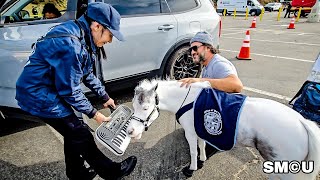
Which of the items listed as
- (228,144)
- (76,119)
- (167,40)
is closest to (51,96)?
(76,119)

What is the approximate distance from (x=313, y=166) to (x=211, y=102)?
902 mm

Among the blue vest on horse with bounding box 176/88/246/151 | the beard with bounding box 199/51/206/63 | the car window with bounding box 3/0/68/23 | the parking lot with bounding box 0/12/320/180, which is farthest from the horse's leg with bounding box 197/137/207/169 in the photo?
the car window with bounding box 3/0/68/23

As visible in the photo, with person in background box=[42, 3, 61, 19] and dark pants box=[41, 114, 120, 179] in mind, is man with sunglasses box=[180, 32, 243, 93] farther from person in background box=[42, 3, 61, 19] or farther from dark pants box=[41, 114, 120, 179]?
person in background box=[42, 3, 61, 19]

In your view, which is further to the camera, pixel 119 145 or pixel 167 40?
pixel 167 40

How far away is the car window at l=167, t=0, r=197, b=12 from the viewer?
13.6 ft

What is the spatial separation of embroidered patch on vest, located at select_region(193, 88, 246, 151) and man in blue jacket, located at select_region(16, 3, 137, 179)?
2.75 ft

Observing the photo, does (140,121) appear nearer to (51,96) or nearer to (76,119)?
(76,119)

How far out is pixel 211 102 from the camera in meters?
2.10

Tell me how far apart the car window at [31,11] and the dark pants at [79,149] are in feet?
6.13

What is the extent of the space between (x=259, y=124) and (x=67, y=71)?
1.54m

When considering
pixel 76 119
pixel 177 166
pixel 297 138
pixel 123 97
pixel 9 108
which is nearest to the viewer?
pixel 297 138

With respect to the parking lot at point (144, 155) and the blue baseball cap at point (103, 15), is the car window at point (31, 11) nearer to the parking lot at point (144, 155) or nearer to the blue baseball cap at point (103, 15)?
the parking lot at point (144, 155)

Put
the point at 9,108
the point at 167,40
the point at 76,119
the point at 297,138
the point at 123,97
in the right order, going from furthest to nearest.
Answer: the point at 123,97
the point at 167,40
the point at 9,108
the point at 76,119
the point at 297,138

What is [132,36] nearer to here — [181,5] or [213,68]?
[181,5]
